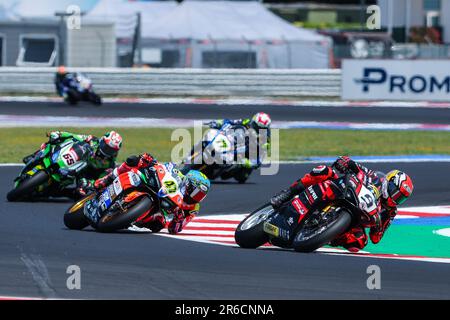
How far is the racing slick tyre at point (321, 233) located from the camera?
10656mm

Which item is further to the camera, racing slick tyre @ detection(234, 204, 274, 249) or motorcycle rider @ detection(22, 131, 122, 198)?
motorcycle rider @ detection(22, 131, 122, 198)

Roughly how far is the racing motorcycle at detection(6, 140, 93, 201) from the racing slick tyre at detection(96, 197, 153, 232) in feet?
8.72

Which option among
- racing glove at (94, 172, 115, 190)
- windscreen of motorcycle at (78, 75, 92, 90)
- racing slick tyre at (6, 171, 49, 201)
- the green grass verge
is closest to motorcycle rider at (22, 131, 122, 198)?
racing slick tyre at (6, 171, 49, 201)

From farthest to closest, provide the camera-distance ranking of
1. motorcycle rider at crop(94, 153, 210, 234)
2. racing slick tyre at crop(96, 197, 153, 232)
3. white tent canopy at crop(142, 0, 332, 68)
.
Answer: white tent canopy at crop(142, 0, 332, 68)
motorcycle rider at crop(94, 153, 210, 234)
racing slick tyre at crop(96, 197, 153, 232)

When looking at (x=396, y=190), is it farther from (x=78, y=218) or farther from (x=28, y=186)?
(x=28, y=186)

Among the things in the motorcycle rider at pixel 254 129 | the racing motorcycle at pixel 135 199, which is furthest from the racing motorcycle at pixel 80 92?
the racing motorcycle at pixel 135 199

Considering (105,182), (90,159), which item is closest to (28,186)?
(90,159)

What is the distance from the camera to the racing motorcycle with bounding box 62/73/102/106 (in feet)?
105

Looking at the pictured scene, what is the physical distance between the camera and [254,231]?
37.4ft

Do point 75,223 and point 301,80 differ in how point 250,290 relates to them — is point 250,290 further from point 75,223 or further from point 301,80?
point 301,80

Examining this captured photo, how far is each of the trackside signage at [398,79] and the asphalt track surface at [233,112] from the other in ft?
2.88

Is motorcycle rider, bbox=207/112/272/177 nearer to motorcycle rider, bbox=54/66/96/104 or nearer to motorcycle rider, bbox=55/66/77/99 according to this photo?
motorcycle rider, bbox=54/66/96/104

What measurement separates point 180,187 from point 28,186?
3.08 m
